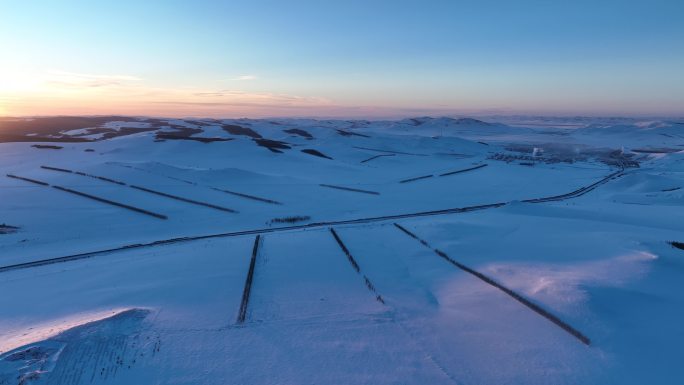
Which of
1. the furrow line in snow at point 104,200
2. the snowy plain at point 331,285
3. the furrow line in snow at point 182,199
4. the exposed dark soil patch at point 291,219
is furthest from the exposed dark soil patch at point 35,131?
the exposed dark soil patch at point 291,219

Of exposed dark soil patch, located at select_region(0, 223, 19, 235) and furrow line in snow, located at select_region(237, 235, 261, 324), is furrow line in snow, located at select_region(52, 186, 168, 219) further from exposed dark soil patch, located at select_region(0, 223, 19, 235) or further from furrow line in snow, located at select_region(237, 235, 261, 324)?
furrow line in snow, located at select_region(237, 235, 261, 324)

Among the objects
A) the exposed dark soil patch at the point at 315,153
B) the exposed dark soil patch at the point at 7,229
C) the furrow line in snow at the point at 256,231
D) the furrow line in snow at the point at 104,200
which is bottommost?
the furrow line in snow at the point at 256,231

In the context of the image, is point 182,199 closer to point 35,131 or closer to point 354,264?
point 354,264

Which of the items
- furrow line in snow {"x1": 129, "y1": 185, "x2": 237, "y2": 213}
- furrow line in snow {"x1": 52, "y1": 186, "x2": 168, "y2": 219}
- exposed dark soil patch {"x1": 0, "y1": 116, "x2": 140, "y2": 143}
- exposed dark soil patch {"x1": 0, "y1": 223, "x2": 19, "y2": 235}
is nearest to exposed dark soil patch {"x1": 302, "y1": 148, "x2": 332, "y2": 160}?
furrow line in snow {"x1": 129, "y1": 185, "x2": 237, "y2": 213}

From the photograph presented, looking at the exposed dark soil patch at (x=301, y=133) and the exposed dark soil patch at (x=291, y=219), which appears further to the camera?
the exposed dark soil patch at (x=301, y=133)

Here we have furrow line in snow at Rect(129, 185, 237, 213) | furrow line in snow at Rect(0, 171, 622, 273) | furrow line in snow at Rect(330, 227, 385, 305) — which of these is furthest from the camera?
furrow line in snow at Rect(129, 185, 237, 213)

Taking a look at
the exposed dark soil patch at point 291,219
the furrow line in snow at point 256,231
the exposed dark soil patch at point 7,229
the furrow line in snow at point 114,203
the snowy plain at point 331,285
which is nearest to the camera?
the snowy plain at point 331,285

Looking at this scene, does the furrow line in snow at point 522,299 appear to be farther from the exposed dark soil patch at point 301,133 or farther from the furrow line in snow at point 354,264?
the exposed dark soil patch at point 301,133

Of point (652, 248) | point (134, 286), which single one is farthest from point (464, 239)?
point (134, 286)

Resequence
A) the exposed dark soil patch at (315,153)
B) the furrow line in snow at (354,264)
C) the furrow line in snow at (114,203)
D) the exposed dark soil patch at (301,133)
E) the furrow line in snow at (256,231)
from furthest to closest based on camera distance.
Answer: the exposed dark soil patch at (301,133) < the exposed dark soil patch at (315,153) < the furrow line in snow at (114,203) < the furrow line in snow at (256,231) < the furrow line in snow at (354,264)
